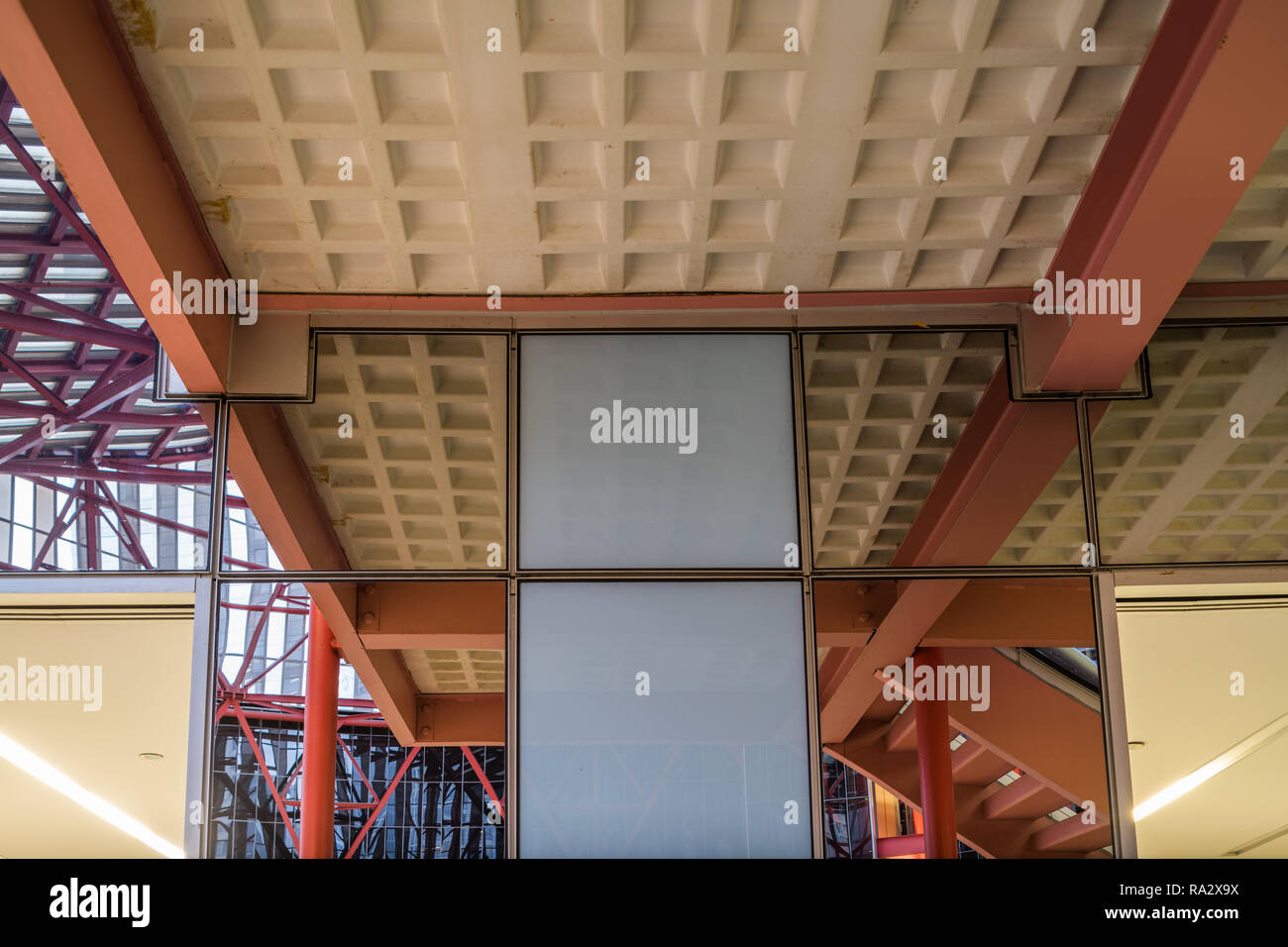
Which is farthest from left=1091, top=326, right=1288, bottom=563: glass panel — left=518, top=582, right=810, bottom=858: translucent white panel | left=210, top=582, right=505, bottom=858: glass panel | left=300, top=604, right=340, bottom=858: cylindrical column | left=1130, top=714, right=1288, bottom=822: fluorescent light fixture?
left=300, top=604, right=340, bottom=858: cylindrical column

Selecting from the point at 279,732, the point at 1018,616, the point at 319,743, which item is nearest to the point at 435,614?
the point at 279,732

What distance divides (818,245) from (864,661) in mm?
2369

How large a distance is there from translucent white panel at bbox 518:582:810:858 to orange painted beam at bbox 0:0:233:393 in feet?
8.08

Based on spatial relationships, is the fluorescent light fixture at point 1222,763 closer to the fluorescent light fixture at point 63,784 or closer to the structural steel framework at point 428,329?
the structural steel framework at point 428,329

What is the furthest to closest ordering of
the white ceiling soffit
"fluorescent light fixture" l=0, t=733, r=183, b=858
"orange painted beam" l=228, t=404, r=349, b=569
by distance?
"orange painted beam" l=228, t=404, r=349, b=569, "fluorescent light fixture" l=0, t=733, r=183, b=858, the white ceiling soffit

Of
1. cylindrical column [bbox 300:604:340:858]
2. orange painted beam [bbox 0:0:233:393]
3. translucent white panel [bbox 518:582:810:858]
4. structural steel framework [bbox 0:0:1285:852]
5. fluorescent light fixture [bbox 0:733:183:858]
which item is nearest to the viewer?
orange painted beam [bbox 0:0:233:393]

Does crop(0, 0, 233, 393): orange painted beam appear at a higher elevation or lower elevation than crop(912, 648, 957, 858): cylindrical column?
higher

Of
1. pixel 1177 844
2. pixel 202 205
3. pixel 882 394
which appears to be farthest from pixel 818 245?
pixel 1177 844

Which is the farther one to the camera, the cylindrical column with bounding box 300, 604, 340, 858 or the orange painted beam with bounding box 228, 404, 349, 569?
the cylindrical column with bounding box 300, 604, 340, 858

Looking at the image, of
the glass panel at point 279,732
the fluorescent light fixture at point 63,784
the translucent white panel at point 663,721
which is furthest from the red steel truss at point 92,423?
the translucent white panel at point 663,721

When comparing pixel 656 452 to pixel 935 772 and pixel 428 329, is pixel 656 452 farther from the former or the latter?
pixel 935 772

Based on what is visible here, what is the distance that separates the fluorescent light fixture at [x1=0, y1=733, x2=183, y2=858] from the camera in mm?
6238

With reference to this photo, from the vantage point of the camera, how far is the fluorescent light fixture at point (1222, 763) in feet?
21.1

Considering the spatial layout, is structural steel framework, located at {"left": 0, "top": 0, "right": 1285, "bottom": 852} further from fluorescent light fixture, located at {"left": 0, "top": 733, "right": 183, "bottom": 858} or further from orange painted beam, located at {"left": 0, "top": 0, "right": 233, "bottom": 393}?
fluorescent light fixture, located at {"left": 0, "top": 733, "right": 183, "bottom": 858}
